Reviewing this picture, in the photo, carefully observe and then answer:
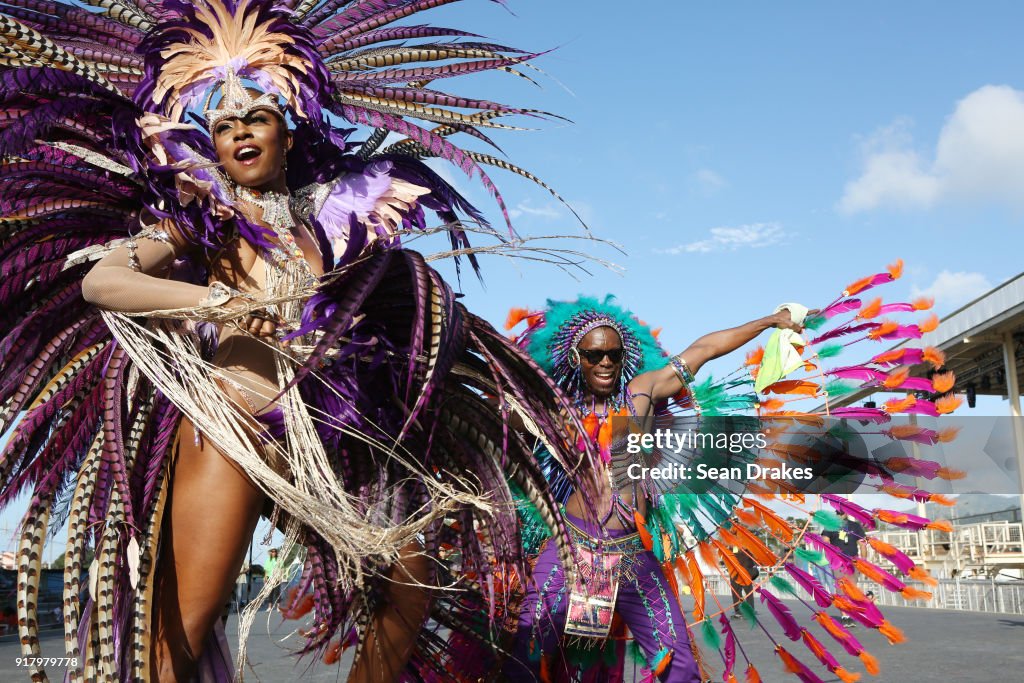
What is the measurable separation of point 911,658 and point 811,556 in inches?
189

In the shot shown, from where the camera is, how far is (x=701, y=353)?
4227 mm

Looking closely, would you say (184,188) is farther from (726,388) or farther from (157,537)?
(726,388)

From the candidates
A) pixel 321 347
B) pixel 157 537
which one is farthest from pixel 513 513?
pixel 157 537

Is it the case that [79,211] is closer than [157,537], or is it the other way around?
[157,537]

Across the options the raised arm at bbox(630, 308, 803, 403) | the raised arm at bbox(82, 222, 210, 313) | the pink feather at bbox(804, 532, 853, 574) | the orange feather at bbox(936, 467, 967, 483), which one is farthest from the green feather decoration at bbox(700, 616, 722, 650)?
the raised arm at bbox(82, 222, 210, 313)

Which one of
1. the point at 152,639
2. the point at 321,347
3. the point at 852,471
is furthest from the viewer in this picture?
the point at 852,471

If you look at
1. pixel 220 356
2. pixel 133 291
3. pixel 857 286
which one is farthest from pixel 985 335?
pixel 133 291

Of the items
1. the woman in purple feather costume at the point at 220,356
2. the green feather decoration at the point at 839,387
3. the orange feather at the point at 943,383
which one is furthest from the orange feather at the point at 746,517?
the woman in purple feather costume at the point at 220,356

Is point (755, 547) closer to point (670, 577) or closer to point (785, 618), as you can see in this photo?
point (785, 618)

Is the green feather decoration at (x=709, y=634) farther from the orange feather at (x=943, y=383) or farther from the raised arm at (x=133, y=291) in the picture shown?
the raised arm at (x=133, y=291)

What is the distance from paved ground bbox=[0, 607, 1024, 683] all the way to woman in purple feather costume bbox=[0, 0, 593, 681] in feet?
8.74

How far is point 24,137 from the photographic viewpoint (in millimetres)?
2326

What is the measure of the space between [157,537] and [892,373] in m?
2.99

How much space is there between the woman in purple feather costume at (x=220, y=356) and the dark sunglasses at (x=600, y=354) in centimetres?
153
